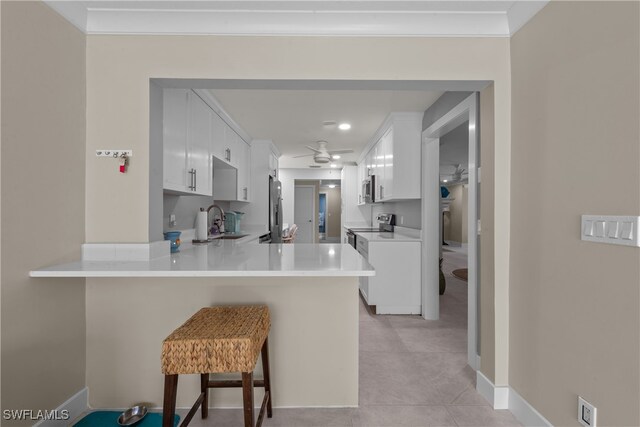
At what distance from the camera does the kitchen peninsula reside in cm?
188

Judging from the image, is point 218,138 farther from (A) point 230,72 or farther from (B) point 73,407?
(B) point 73,407

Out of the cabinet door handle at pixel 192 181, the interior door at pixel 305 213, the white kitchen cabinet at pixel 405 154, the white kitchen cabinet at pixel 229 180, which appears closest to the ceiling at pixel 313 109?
the white kitchen cabinet at pixel 405 154

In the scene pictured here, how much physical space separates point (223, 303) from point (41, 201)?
109cm

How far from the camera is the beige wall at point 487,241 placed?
6.37ft

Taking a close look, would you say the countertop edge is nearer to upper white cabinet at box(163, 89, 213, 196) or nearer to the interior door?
upper white cabinet at box(163, 89, 213, 196)

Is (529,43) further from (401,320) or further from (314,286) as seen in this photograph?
(401,320)

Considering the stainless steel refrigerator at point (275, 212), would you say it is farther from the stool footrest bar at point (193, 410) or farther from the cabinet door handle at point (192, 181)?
the stool footrest bar at point (193, 410)

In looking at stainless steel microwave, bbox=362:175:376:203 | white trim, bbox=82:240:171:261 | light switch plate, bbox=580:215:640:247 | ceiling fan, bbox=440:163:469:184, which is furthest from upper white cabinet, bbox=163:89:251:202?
ceiling fan, bbox=440:163:469:184

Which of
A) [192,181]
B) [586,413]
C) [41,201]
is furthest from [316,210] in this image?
[586,413]

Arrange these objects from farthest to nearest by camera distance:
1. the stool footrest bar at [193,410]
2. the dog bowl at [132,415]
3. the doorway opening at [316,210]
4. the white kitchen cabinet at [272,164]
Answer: the doorway opening at [316,210] < the white kitchen cabinet at [272,164] < the dog bowl at [132,415] < the stool footrest bar at [193,410]

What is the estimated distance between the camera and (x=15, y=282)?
56.7 inches

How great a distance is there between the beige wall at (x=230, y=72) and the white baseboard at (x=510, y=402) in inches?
3.0

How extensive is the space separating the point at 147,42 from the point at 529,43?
7.39 ft

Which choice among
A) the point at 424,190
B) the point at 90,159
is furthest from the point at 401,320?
the point at 90,159
